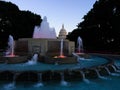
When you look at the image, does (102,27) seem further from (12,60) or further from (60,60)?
(12,60)

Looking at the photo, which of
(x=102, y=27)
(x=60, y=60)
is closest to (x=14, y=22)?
(x=102, y=27)

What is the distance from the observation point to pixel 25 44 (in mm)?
23844

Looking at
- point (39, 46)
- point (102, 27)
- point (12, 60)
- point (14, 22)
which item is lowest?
point (12, 60)

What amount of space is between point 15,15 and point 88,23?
45.9 feet

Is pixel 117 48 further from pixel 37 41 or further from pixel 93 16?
pixel 37 41

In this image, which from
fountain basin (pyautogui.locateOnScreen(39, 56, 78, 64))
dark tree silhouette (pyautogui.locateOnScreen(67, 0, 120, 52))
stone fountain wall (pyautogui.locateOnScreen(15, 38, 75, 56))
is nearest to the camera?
fountain basin (pyautogui.locateOnScreen(39, 56, 78, 64))

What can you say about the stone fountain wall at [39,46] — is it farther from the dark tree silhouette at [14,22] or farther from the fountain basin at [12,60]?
the dark tree silhouette at [14,22]

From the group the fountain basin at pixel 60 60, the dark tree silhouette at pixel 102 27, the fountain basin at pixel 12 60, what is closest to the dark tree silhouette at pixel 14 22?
the dark tree silhouette at pixel 102 27

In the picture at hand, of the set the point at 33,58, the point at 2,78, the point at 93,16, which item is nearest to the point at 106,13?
the point at 93,16

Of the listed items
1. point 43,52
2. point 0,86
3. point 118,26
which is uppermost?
point 118,26

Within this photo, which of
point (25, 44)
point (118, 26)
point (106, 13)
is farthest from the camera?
point (106, 13)

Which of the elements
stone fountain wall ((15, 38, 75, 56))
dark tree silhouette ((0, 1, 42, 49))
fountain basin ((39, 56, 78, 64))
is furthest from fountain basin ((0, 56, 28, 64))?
dark tree silhouette ((0, 1, 42, 49))

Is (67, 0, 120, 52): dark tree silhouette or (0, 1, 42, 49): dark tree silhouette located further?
(0, 1, 42, 49): dark tree silhouette

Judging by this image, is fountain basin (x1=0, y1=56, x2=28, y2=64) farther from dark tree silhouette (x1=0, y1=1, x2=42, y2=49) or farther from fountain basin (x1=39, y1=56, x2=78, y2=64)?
dark tree silhouette (x1=0, y1=1, x2=42, y2=49)
